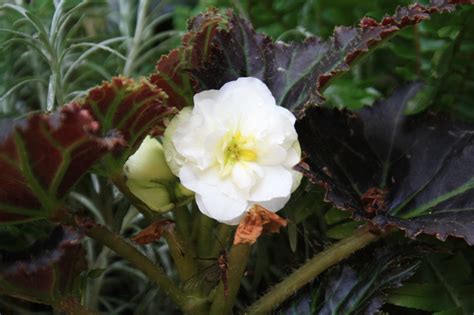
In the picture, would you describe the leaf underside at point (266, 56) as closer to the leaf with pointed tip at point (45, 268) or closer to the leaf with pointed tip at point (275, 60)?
the leaf with pointed tip at point (275, 60)

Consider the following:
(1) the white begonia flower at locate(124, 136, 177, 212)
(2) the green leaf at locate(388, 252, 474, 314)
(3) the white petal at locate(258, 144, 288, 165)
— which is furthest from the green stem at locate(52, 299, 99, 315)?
(2) the green leaf at locate(388, 252, 474, 314)

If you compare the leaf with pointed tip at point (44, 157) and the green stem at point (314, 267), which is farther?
the green stem at point (314, 267)

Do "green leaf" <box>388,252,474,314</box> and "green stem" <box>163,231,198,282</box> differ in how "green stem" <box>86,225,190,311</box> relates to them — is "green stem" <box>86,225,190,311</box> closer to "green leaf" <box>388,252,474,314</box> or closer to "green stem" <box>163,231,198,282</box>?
"green stem" <box>163,231,198,282</box>

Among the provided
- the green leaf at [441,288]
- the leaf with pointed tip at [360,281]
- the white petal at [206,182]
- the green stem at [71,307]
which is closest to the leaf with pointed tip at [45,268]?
the green stem at [71,307]

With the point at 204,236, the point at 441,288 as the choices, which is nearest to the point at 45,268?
the point at 204,236

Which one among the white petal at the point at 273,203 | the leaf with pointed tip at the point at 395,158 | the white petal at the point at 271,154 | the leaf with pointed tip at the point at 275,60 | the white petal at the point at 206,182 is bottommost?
the leaf with pointed tip at the point at 395,158
